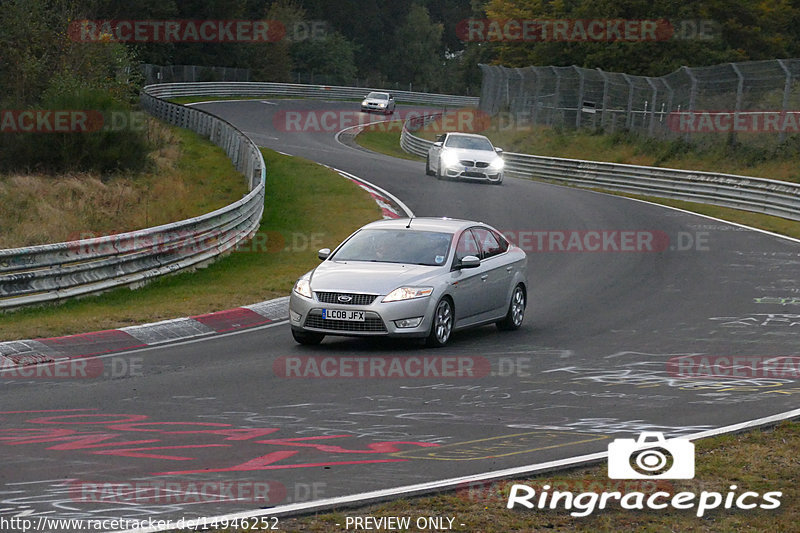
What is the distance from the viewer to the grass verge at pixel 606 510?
605cm

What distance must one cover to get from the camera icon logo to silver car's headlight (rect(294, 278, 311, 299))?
5.98 m

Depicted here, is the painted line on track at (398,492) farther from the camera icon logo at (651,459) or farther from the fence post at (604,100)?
the fence post at (604,100)

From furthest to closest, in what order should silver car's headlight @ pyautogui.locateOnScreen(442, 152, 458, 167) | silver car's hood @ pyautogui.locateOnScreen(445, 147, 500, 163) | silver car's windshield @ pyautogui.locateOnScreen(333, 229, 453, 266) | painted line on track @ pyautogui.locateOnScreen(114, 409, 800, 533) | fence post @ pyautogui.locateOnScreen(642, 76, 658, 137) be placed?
fence post @ pyautogui.locateOnScreen(642, 76, 658, 137)
silver car's headlight @ pyautogui.locateOnScreen(442, 152, 458, 167)
silver car's hood @ pyautogui.locateOnScreen(445, 147, 500, 163)
silver car's windshield @ pyautogui.locateOnScreen(333, 229, 453, 266)
painted line on track @ pyautogui.locateOnScreen(114, 409, 800, 533)

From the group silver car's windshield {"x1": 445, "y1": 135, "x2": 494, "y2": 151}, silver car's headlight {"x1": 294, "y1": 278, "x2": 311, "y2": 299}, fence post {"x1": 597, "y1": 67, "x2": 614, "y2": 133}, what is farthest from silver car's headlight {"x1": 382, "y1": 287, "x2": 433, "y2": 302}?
fence post {"x1": 597, "y1": 67, "x2": 614, "y2": 133}

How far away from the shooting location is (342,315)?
12.9 m

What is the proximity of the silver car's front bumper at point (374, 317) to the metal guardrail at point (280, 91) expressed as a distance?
58.0 meters

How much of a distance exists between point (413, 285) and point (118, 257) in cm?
598

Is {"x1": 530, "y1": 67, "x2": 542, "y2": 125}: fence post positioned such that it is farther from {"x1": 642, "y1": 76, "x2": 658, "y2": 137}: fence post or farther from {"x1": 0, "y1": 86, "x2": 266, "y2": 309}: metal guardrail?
{"x1": 0, "y1": 86, "x2": 266, "y2": 309}: metal guardrail

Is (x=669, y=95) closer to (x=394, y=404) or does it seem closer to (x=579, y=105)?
(x=579, y=105)

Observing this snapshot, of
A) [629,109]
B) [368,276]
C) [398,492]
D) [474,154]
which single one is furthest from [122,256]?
[629,109]

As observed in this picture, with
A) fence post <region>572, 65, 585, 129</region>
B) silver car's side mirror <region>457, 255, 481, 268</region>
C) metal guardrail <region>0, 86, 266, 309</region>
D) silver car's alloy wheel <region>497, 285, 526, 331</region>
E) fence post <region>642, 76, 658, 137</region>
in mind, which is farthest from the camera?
fence post <region>572, 65, 585, 129</region>

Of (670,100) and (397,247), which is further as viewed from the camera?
(670,100)

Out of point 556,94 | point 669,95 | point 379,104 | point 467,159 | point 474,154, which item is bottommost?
point 379,104

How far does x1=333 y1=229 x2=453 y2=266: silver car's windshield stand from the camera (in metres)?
14.0
